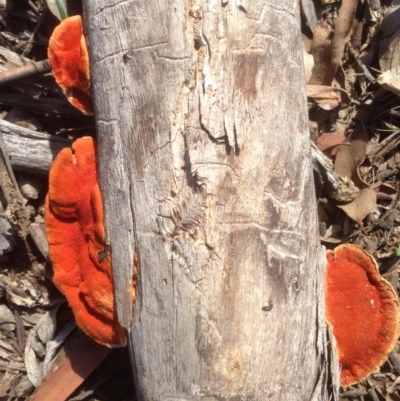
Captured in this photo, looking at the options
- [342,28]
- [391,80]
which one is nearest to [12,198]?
[342,28]

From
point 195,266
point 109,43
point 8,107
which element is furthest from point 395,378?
point 8,107

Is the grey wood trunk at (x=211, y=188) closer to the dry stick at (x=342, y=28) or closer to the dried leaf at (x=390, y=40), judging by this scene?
the dry stick at (x=342, y=28)

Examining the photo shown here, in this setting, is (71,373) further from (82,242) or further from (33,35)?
(33,35)

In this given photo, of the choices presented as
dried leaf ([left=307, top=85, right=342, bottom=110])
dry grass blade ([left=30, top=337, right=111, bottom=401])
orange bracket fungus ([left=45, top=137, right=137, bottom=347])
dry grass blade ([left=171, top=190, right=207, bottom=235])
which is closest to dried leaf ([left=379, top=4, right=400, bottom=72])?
dried leaf ([left=307, top=85, right=342, bottom=110])

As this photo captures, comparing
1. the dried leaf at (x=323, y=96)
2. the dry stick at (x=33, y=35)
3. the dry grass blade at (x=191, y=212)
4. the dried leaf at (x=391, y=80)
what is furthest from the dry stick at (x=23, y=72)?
the dried leaf at (x=391, y=80)

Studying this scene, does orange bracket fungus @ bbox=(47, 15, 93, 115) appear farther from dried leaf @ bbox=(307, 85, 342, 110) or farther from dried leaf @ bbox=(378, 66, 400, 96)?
dried leaf @ bbox=(378, 66, 400, 96)

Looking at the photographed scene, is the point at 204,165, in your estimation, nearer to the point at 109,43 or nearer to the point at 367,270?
the point at 109,43
